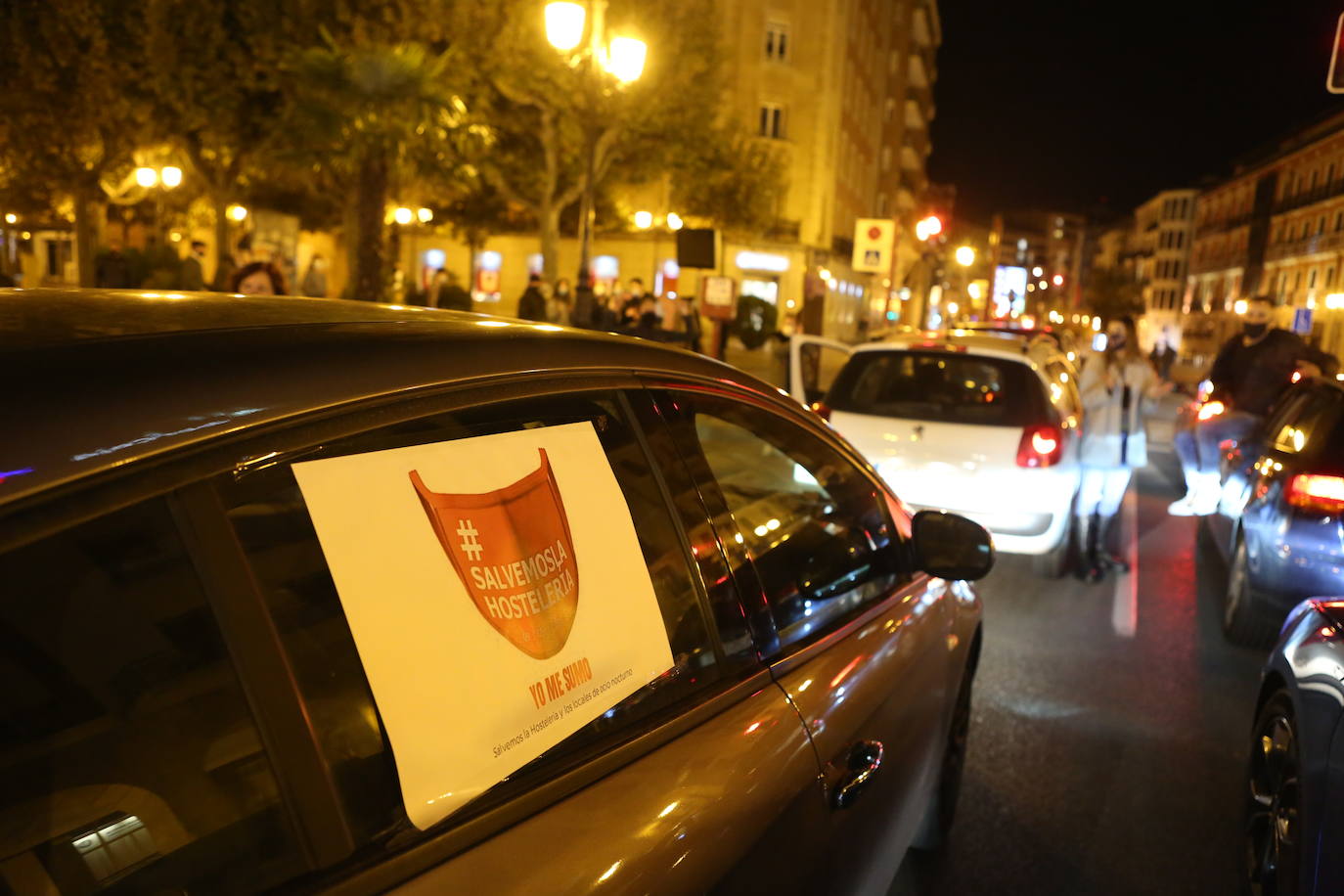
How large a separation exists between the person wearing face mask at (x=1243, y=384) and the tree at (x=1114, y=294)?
109 meters

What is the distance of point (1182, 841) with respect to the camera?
373 centimetres

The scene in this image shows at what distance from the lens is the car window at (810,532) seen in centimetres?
229

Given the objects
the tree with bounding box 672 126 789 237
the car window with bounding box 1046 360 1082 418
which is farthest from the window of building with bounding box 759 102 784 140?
the car window with bounding box 1046 360 1082 418

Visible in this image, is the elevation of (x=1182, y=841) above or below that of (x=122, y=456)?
below

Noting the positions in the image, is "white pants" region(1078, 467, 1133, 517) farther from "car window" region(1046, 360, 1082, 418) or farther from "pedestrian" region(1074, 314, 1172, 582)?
"car window" region(1046, 360, 1082, 418)

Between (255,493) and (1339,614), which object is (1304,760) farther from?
(255,493)

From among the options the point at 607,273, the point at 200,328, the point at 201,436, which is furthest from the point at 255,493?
the point at 607,273

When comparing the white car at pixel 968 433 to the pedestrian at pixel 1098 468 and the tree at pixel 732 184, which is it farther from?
the tree at pixel 732 184

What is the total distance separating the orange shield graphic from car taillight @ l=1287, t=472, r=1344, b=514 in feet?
15.6

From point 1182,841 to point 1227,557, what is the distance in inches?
133

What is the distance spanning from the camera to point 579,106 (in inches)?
884

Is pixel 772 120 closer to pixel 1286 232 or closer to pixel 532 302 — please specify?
pixel 532 302

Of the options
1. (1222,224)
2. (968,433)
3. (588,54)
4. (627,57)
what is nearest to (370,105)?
(588,54)

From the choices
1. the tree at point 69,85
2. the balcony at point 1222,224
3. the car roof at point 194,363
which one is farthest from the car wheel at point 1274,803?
the balcony at point 1222,224
